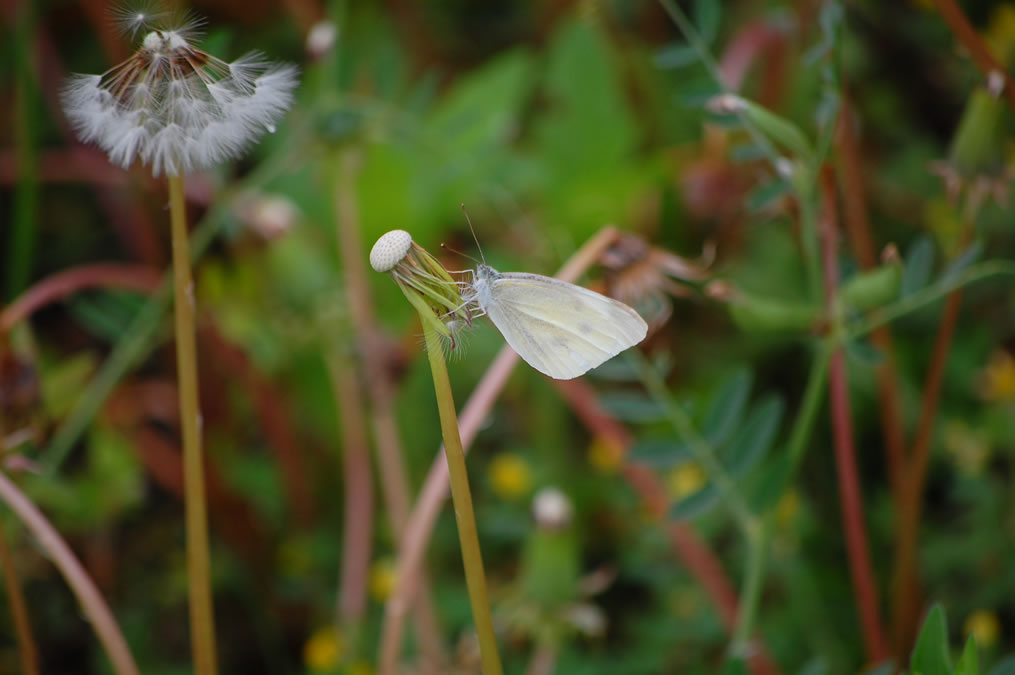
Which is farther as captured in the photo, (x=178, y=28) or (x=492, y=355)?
(x=492, y=355)

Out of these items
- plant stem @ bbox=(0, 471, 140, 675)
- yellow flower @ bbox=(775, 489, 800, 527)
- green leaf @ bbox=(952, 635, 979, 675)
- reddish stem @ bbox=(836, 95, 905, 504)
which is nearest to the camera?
green leaf @ bbox=(952, 635, 979, 675)

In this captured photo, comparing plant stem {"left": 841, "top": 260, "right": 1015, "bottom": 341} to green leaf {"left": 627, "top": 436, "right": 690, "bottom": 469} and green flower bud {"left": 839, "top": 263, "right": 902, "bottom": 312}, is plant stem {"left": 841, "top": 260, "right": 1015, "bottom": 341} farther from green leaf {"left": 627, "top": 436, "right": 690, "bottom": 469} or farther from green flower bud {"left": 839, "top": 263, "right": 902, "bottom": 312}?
green leaf {"left": 627, "top": 436, "right": 690, "bottom": 469}

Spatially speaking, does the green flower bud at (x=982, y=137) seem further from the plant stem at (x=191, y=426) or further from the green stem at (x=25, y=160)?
the green stem at (x=25, y=160)

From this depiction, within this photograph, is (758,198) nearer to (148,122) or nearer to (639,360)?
(639,360)

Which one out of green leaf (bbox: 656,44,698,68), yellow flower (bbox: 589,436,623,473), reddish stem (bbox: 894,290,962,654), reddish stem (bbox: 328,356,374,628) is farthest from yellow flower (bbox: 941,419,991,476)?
reddish stem (bbox: 328,356,374,628)

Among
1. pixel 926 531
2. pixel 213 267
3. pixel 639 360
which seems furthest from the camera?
pixel 213 267

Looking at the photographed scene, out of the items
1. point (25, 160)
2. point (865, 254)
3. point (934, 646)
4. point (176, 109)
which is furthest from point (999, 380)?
point (25, 160)

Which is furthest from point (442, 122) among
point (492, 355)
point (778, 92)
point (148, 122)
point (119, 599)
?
point (148, 122)
